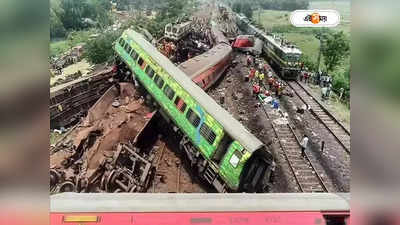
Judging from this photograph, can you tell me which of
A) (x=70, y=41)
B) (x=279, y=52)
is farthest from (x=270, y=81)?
(x=70, y=41)

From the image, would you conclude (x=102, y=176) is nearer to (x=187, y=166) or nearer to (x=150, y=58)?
(x=187, y=166)

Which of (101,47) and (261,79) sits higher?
(101,47)

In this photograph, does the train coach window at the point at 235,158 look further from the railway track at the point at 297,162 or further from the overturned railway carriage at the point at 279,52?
the overturned railway carriage at the point at 279,52

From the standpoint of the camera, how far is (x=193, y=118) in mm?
4137

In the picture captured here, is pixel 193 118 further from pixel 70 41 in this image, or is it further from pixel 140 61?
pixel 70 41

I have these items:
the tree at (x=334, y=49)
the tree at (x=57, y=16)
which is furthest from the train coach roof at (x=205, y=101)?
the tree at (x=334, y=49)

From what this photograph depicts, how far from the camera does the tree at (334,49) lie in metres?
3.76

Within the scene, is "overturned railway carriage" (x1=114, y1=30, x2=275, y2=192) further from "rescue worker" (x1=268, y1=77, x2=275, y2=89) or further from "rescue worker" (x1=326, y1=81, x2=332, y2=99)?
"rescue worker" (x1=326, y1=81, x2=332, y2=99)

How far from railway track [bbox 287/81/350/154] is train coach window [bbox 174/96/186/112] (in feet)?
3.69

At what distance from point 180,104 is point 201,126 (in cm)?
40

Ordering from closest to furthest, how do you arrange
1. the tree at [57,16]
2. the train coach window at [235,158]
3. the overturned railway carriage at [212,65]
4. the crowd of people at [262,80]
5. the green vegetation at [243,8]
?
the tree at [57,16], the train coach window at [235,158], the green vegetation at [243,8], the crowd of people at [262,80], the overturned railway carriage at [212,65]

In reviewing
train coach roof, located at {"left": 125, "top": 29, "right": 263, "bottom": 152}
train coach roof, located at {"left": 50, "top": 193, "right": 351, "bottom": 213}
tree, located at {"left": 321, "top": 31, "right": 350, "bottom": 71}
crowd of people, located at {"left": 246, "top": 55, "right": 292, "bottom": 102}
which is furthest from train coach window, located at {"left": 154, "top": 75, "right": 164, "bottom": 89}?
tree, located at {"left": 321, "top": 31, "right": 350, "bottom": 71}
